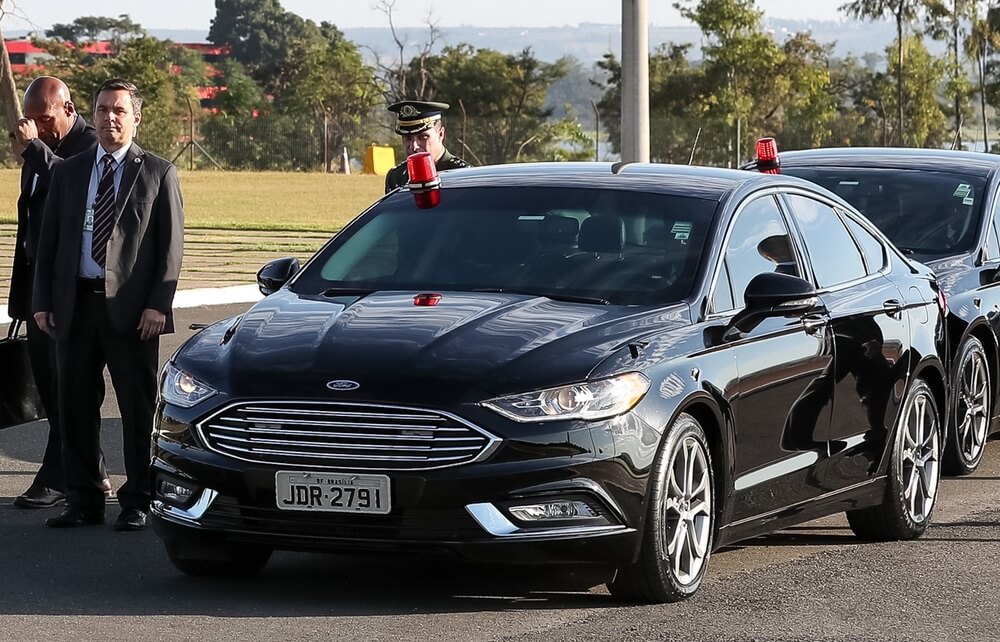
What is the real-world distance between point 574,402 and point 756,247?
1.67 m

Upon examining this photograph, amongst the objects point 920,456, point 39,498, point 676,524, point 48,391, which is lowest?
point 39,498

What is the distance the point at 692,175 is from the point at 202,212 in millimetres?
33112

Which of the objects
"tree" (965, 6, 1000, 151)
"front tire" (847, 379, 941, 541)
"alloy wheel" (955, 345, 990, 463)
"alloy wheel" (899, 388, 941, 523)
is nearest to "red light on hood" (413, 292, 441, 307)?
"front tire" (847, 379, 941, 541)

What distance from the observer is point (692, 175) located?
309 inches

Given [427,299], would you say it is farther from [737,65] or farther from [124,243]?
[737,65]

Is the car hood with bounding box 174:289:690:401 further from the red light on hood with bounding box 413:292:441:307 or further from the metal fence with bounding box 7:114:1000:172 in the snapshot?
the metal fence with bounding box 7:114:1000:172

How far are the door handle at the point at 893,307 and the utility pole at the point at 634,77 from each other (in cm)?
976

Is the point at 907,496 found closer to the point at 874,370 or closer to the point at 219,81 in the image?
the point at 874,370

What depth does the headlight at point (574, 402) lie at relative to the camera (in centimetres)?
603

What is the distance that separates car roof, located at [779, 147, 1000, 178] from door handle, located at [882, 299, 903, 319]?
339 centimetres

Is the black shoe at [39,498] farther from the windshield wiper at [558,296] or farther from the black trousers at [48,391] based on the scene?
the windshield wiper at [558,296]

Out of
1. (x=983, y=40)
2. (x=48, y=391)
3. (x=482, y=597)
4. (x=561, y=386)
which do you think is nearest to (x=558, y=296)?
(x=561, y=386)

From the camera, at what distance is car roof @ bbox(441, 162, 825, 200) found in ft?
24.8

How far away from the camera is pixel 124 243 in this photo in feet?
25.9
